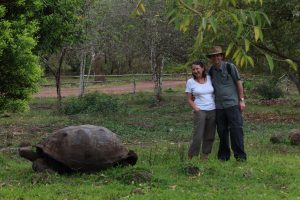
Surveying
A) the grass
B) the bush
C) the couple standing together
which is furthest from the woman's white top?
the bush

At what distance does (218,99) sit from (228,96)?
164 mm

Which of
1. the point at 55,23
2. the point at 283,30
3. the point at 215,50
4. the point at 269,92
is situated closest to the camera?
the point at 215,50

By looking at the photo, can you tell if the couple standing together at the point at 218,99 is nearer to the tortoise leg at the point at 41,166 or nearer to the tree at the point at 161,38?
the tortoise leg at the point at 41,166

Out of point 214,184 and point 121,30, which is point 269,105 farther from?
point 214,184

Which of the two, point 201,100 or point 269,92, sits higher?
point 201,100

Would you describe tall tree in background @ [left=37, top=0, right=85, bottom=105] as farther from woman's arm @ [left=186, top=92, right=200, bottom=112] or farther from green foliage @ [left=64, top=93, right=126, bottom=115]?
green foliage @ [left=64, top=93, right=126, bottom=115]

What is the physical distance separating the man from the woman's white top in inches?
3.0

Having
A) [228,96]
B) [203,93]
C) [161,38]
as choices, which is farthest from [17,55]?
[161,38]

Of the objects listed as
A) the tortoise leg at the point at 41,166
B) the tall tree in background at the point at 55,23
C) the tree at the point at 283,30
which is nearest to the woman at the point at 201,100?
the tortoise leg at the point at 41,166

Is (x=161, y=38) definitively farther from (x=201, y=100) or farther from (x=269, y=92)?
(x=201, y=100)

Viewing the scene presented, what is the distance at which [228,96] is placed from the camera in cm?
730

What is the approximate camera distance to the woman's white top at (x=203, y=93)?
733 cm

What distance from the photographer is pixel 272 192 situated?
5.82 metres

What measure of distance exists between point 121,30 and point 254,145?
55.8 ft
